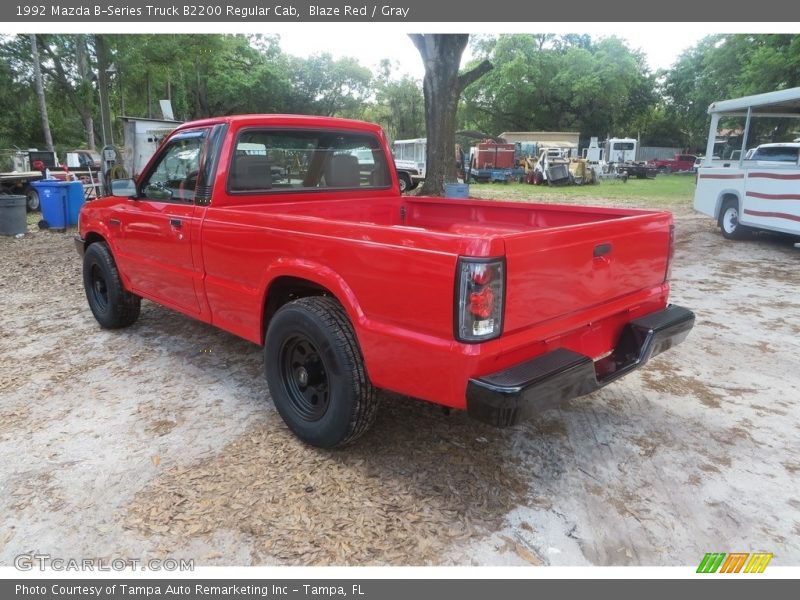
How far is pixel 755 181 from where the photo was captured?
967 centimetres

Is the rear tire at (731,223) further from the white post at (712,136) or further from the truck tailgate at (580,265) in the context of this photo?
the truck tailgate at (580,265)

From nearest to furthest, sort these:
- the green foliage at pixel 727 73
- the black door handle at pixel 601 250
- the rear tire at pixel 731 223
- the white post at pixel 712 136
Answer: the black door handle at pixel 601 250
the rear tire at pixel 731 223
the white post at pixel 712 136
the green foliage at pixel 727 73

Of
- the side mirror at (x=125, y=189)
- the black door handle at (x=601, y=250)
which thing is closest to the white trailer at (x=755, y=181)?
the black door handle at (x=601, y=250)

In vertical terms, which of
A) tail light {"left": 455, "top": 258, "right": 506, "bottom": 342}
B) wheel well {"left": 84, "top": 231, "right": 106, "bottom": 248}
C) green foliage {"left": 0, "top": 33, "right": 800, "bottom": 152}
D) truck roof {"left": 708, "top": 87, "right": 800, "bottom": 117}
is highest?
green foliage {"left": 0, "top": 33, "right": 800, "bottom": 152}

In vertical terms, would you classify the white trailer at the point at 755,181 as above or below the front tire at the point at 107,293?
above

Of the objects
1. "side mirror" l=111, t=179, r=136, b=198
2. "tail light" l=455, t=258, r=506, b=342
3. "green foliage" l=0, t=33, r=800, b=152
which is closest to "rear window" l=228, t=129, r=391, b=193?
"side mirror" l=111, t=179, r=136, b=198

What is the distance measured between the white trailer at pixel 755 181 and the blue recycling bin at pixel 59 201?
42.5 feet

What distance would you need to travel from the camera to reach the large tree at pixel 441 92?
12.2 metres

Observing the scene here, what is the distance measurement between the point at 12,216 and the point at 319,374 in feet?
35.3

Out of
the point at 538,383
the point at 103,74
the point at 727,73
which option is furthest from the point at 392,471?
the point at 727,73

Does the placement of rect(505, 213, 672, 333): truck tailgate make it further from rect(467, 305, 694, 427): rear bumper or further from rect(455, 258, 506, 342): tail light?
rect(467, 305, 694, 427): rear bumper

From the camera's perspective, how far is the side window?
3916 mm

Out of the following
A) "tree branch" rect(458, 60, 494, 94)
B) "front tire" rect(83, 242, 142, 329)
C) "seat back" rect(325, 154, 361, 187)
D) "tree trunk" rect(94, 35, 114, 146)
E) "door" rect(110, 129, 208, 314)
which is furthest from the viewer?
"tree trunk" rect(94, 35, 114, 146)

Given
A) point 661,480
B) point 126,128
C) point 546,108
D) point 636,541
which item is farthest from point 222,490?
point 546,108
